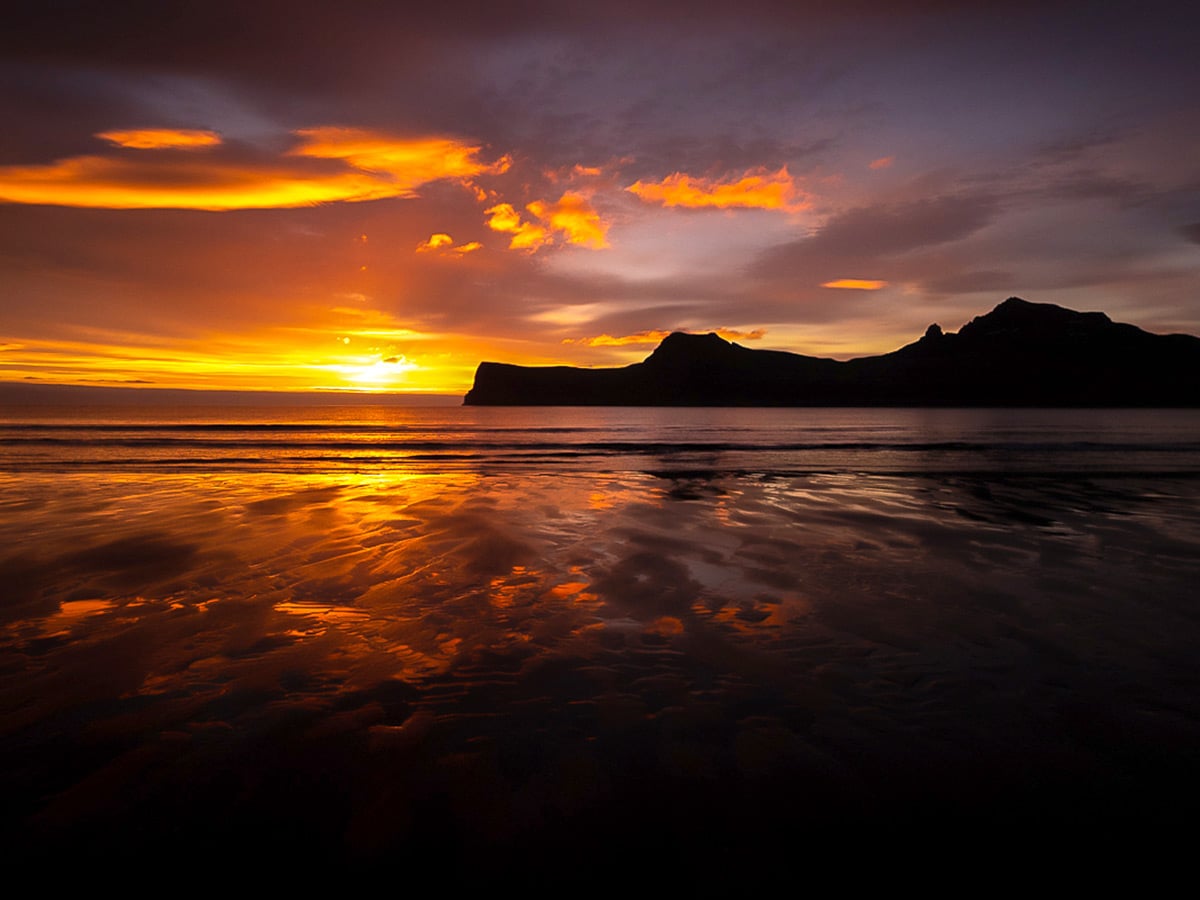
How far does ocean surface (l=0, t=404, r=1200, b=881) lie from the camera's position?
333 cm

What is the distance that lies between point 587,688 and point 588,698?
0.60 ft

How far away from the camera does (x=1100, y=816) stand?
3.35 m

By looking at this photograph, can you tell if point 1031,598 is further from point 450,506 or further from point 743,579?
point 450,506

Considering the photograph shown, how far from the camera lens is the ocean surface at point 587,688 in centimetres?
333

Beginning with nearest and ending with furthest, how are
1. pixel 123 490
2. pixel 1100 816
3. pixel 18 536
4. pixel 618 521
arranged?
pixel 1100 816 → pixel 18 536 → pixel 618 521 → pixel 123 490

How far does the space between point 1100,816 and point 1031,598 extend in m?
4.92

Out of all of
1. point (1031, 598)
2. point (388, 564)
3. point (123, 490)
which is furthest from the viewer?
point (123, 490)

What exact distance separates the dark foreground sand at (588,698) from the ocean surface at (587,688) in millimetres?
26

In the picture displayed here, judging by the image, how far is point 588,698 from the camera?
484 cm

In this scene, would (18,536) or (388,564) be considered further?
(18,536)

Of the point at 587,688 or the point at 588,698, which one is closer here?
the point at 588,698

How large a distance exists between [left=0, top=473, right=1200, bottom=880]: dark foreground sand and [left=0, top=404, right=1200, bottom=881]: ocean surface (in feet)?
0.09

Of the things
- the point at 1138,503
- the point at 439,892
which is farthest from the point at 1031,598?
the point at 1138,503

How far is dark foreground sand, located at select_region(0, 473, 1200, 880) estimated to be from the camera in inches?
130
